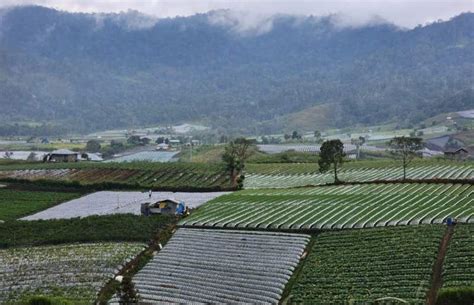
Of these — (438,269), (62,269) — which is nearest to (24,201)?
(62,269)

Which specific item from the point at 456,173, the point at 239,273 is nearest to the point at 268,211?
the point at 239,273

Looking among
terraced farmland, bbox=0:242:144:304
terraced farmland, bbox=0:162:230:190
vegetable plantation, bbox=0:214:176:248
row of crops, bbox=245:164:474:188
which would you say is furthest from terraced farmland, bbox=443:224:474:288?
terraced farmland, bbox=0:162:230:190

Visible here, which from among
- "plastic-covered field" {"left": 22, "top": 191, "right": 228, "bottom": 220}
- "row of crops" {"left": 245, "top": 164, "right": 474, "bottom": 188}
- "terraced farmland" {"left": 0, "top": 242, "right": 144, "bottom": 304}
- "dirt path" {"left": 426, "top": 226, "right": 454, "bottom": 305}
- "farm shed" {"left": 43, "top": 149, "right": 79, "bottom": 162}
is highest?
"farm shed" {"left": 43, "top": 149, "right": 79, "bottom": 162}

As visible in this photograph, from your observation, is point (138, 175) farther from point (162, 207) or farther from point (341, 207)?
point (341, 207)

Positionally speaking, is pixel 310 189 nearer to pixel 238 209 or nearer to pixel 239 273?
pixel 238 209

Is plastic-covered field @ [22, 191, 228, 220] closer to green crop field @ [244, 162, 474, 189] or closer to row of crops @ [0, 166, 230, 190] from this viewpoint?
row of crops @ [0, 166, 230, 190]
